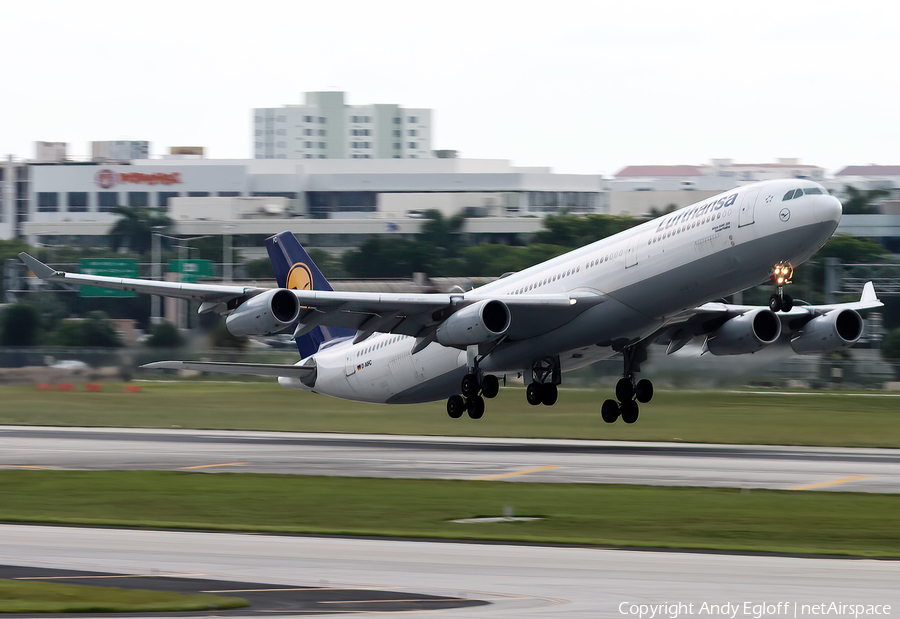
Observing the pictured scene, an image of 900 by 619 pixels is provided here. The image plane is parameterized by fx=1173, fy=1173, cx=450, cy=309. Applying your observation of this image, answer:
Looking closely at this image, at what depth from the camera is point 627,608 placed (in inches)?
612

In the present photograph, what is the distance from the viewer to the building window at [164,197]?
6481 inches

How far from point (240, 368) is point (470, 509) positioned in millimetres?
19674

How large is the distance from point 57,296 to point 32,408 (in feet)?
209

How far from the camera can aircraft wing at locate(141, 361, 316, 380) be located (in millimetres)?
43000

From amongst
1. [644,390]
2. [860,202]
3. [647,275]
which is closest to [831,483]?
[647,275]

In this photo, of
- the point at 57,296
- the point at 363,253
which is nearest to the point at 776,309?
the point at 363,253

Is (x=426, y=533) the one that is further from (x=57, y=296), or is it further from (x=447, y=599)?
(x=57, y=296)

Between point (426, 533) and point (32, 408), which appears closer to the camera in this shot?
point (426, 533)

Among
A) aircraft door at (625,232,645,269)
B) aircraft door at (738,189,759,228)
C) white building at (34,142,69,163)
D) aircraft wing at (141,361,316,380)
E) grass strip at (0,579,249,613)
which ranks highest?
white building at (34,142,69,163)

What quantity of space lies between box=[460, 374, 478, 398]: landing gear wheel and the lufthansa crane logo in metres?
10.1

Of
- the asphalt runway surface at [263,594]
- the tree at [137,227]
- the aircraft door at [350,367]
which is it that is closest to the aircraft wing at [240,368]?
the aircraft door at [350,367]

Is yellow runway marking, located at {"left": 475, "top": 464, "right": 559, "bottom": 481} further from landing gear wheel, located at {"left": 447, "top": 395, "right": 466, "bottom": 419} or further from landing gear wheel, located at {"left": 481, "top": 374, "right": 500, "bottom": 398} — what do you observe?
landing gear wheel, located at {"left": 447, "top": 395, "right": 466, "bottom": 419}

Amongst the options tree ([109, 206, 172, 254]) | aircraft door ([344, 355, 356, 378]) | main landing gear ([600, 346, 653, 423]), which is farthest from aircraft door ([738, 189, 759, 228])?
tree ([109, 206, 172, 254])

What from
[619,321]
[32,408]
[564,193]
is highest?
[564,193]
